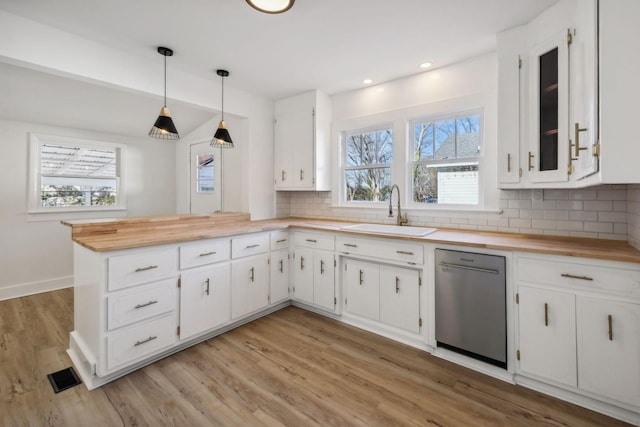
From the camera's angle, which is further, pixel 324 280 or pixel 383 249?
pixel 324 280

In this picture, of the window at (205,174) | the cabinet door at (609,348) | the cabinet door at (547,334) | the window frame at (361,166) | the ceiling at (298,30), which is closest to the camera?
the cabinet door at (609,348)

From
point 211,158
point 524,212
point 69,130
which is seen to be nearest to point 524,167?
point 524,212

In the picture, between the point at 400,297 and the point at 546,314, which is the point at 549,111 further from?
the point at 400,297

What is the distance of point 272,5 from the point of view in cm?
182

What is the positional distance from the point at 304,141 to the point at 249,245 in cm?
152

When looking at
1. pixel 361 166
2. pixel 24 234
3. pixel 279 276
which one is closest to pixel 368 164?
pixel 361 166

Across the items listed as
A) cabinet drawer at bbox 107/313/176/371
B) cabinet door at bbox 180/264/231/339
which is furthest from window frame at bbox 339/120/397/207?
cabinet drawer at bbox 107/313/176/371

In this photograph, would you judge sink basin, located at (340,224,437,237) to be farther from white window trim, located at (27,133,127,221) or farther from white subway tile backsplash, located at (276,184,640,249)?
white window trim, located at (27,133,127,221)

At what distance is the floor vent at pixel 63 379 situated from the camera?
1.95 meters

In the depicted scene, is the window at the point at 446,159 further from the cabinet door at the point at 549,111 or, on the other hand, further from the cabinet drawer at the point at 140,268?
the cabinet drawer at the point at 140,268

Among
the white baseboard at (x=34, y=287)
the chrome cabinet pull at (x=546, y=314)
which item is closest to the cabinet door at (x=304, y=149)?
the chrome cabinet pull at (x=546, y=314)

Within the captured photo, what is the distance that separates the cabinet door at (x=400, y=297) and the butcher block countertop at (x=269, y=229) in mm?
337

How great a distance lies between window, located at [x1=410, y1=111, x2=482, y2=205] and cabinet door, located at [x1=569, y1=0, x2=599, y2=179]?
3.16 ft

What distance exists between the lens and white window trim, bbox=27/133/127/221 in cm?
371
